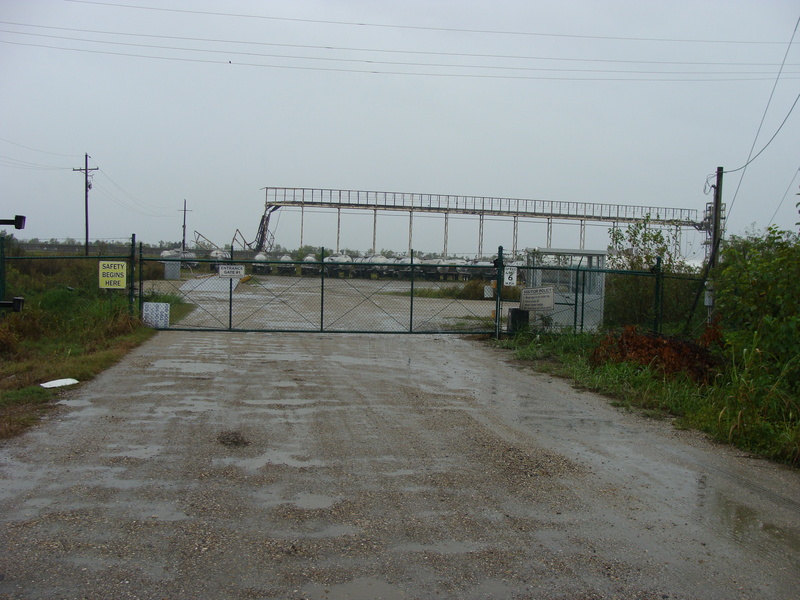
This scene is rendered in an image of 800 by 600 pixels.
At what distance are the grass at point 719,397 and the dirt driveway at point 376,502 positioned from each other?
1.43 feet

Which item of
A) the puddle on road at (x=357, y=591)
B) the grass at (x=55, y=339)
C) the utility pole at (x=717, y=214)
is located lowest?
the puddle on road at (x=357, y=591)

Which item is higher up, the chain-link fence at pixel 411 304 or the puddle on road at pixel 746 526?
the chain-link fence at pixel 411 304

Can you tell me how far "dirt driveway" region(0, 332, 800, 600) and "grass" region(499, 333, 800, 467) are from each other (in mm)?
436

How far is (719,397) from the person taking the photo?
→ 31.9 ft

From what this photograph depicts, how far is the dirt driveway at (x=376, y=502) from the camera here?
4348 millimetres

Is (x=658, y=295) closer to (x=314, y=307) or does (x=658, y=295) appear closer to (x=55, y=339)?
(x=55, y=339)

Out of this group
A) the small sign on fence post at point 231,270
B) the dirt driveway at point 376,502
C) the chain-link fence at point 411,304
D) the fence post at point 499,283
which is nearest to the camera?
the dirt driveway at point 376,502

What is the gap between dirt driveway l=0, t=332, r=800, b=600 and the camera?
4.35 meters

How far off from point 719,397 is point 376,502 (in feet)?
20.7

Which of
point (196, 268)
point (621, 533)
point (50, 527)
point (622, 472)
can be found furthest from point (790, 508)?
point (196, 268)

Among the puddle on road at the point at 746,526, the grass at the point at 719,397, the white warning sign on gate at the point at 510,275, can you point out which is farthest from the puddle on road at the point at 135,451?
the white warning sign on gate at the point at 510,275

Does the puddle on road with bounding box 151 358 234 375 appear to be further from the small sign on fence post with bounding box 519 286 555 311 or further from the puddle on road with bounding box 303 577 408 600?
the small sign on fence post with bounding box 519 286 555 311

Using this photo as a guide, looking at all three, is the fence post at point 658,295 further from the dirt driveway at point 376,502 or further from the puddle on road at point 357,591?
the puddle on road at point 357,591

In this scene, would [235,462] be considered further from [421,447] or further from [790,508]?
[790,508]
